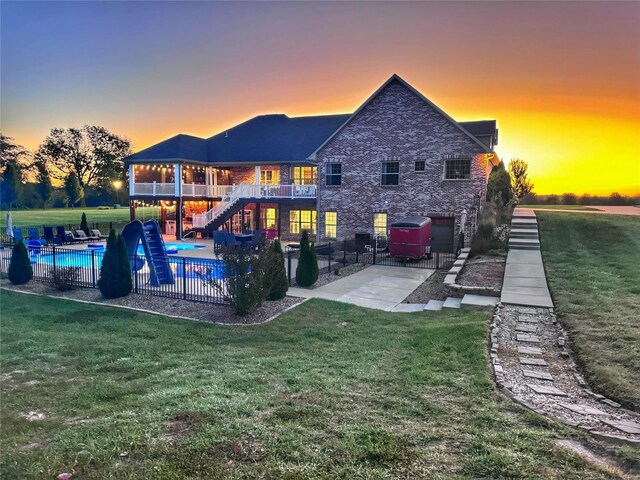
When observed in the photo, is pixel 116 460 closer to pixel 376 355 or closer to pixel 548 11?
pixel 376 355

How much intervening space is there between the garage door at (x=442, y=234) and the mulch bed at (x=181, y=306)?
1353 centimetres

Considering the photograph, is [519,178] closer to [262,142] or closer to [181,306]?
[262,142]

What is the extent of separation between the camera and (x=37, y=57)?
21.6 feet

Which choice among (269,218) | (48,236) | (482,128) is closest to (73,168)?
(48,236)

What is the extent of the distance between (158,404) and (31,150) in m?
85.5

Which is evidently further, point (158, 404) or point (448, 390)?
point (448, 390)

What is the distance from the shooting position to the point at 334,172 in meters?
26.5

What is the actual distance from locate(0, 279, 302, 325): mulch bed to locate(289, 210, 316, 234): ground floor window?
16.2m

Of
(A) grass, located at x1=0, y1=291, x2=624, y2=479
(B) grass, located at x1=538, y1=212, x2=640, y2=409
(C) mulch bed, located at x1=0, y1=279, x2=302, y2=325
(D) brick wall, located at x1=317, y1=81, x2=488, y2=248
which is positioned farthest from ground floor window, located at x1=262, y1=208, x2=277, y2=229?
(A) grass, located at x1=0, y1=291, x2=624, y2=479

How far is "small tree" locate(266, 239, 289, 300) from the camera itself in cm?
1130

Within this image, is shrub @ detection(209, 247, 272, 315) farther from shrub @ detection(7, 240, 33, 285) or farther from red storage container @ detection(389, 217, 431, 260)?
red storage container @ detection(389, 217, 431, 260)

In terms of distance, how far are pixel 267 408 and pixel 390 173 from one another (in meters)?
21.5

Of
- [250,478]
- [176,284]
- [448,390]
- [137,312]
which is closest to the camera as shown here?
[250,478]

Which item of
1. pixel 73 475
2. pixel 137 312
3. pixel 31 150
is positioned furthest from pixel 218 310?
pixel 31 150
